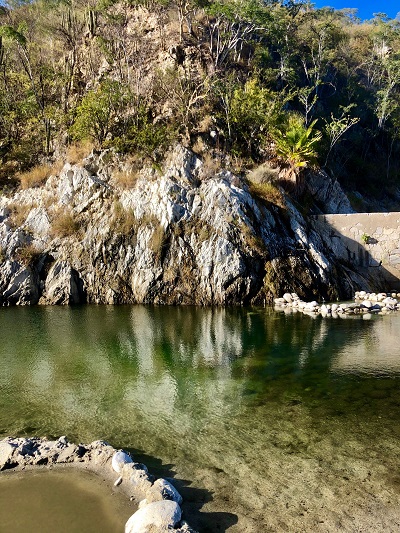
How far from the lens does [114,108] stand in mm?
28422

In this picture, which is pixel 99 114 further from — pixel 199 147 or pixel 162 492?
pixel 162 492

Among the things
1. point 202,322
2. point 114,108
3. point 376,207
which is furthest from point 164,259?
point 376,207

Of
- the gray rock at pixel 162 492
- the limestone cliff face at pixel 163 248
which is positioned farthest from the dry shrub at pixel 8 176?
the gray rock at pixel 162 492

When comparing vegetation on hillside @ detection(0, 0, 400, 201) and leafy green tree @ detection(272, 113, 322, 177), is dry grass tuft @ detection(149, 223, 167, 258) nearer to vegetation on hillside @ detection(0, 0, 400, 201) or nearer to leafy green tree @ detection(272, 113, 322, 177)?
vegetation on hillside @ detection(0, 0, 400, 201)

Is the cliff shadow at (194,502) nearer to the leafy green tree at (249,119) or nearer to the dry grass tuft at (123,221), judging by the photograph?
the dry grass tuft at (123,221)

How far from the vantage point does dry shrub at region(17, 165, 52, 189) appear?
2708 centimetres

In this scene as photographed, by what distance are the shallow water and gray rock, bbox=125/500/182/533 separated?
0.40 meters

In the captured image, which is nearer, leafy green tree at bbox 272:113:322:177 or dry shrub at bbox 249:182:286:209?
dry shrub at bbox 249:182:286:209

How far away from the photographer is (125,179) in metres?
25.5

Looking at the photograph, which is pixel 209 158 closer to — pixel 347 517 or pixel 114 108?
pixel 114 108

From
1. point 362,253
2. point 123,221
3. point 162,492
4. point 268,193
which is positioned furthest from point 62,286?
point 162,492

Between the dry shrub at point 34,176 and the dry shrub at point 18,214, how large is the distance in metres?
2.02

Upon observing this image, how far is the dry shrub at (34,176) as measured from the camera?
88.8 ft

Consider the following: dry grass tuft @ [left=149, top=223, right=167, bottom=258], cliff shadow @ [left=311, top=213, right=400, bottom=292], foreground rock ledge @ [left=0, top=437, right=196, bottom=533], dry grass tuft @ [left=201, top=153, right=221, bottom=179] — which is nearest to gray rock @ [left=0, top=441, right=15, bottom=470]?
foreground rock ledge @ [left=0, top=437, right=196, bottom=533]
